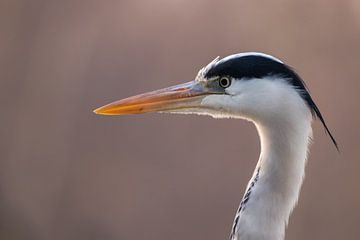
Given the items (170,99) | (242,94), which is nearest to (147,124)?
(170,99)

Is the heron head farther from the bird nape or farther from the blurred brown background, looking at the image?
the blurred brown background

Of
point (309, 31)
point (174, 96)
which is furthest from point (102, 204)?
point (174, 96)

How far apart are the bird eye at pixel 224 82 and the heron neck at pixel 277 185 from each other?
131mm

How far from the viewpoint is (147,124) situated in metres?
3.09

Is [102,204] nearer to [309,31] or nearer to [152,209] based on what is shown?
[152,209]

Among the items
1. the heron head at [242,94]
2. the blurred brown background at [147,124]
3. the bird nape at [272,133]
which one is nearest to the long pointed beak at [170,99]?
the heron head at [242,94]

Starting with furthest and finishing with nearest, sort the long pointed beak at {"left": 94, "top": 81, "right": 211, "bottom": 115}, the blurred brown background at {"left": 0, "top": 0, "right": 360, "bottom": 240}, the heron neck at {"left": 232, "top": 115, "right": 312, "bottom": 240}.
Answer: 1. the blurred brown background at {"left": 0, "top": 0, "right": 360, "bottom": 240}
2. the long pointed beak at {"left": 94, "top": 81, "right": 211, "bottom": 115}
3. the heron neck at {"left": 232, "top": 115, "right": 312, "bottom": 240}

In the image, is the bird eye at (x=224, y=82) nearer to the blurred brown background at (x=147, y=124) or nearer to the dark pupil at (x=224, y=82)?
the dark pupil at (x=224, y=82)

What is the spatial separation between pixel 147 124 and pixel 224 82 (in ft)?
5.51

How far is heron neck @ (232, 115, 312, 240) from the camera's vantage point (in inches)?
52.9

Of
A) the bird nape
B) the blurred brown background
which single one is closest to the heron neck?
the bird nape

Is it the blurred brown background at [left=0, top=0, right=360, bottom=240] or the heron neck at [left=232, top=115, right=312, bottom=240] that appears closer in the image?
the heron neck at [left=232, top=115, right=312, bottom=240]

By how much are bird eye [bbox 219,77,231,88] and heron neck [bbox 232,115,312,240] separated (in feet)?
0.43

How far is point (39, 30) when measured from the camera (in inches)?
126
